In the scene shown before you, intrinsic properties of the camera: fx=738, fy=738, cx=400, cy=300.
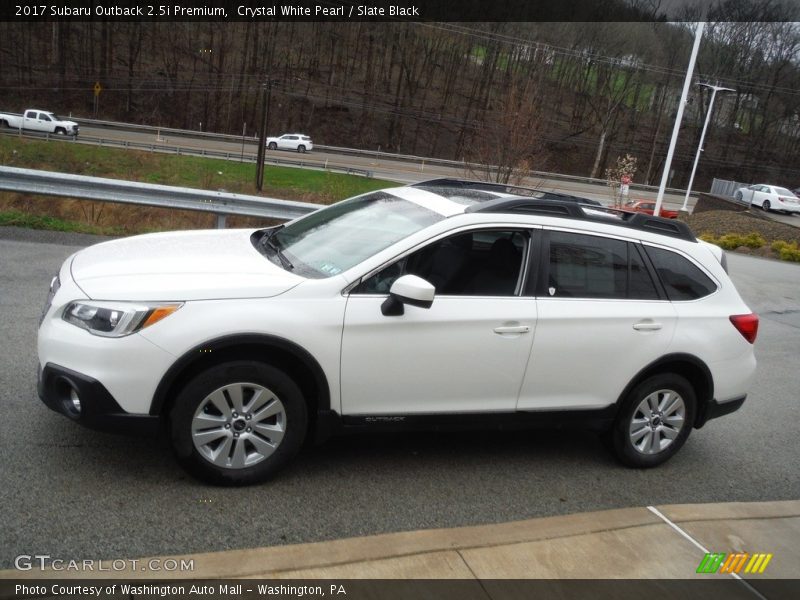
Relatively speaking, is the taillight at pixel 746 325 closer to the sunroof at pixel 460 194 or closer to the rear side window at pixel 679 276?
the rear side window at pixel 679 276

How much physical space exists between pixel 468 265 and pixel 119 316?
6.76ft

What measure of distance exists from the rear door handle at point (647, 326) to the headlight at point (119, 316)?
293 centimetres

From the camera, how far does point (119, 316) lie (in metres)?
3.87

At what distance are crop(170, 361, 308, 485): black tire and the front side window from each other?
2.66 feet

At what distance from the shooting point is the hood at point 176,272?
3.99m

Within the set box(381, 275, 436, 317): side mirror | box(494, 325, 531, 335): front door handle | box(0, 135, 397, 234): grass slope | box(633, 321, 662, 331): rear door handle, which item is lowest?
box(0, 135, 397, 234): grass slope

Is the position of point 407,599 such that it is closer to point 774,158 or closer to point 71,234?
point 71,234

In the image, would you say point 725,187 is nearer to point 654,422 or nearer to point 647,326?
point 654,422

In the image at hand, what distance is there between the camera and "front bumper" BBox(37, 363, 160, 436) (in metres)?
3.80

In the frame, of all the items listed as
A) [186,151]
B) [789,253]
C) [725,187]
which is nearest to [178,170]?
[186,151]

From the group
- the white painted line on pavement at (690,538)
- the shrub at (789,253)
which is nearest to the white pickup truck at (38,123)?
the shrub at (789,253)

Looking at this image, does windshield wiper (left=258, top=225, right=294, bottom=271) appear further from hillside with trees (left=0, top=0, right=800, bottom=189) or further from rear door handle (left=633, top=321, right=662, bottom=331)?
hillside with trees (left=0, top=0, right=800, bottom=189)

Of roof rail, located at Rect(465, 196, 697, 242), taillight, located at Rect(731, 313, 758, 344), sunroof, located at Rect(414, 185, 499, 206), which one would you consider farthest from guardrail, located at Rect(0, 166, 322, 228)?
taillight, located at Rect(731, 313, 758, 344)

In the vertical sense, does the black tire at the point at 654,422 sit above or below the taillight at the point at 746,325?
below
